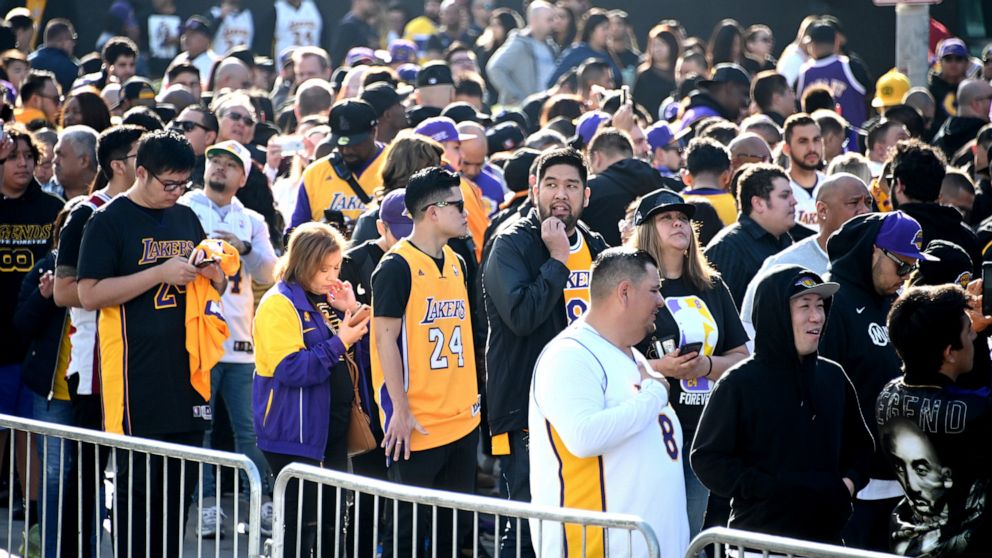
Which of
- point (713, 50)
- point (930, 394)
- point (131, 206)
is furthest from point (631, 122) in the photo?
point (713, 50)

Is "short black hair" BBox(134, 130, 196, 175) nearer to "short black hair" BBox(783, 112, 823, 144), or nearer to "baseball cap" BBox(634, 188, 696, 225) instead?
"baseball cap" BBox(634, 188, 696, 225)

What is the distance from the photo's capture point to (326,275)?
6762 millimetres

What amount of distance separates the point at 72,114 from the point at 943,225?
6.18 metres

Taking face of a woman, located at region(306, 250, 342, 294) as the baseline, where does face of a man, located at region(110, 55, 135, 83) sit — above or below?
above

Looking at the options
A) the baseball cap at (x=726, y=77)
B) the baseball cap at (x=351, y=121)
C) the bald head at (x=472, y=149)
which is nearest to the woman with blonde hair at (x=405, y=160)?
the baseball cap at (x=351, y=121)

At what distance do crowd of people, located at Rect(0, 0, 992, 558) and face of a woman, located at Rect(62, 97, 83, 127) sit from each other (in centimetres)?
2

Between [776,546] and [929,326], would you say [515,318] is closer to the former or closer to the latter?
[929,326]

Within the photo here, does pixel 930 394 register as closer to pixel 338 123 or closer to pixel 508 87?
pixel 338 123

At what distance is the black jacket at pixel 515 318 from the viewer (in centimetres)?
648

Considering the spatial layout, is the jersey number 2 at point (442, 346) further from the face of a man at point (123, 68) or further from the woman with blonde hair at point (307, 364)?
the face of a man at point (123, 68)

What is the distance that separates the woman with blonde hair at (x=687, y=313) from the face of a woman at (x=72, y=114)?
518 centimetres

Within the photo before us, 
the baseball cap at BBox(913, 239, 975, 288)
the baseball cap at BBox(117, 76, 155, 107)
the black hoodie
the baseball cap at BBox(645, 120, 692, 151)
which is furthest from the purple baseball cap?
the black hoodie

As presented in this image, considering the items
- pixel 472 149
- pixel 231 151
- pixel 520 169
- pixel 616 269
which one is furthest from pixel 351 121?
pixel 616 269

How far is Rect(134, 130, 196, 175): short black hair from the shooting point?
634 centimetres
